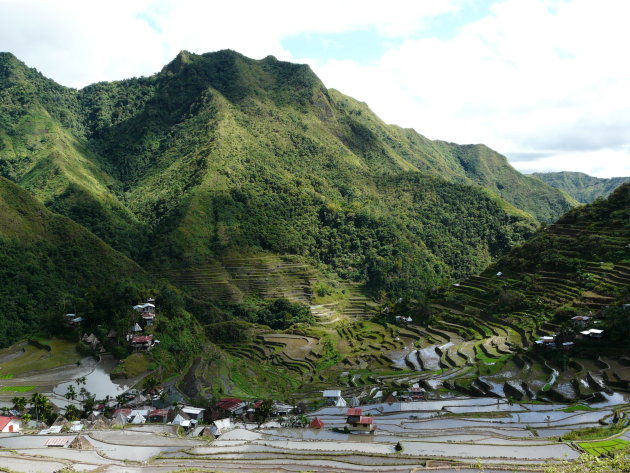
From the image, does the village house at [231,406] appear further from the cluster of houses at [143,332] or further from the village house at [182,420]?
the cluster of houses at [143,332]

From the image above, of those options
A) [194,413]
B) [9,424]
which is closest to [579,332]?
[194,413]

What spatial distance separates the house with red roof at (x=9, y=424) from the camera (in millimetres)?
28489

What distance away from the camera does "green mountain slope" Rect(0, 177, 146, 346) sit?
54.6m

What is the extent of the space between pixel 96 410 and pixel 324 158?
290ft

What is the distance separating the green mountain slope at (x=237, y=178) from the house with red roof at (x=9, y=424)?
4448 cm

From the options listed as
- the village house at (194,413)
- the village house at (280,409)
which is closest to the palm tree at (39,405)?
the village house at (194,413)

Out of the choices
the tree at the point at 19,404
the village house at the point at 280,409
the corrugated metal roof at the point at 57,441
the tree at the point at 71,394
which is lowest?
the village house at the point at 280,409

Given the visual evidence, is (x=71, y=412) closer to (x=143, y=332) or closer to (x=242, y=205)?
(x=143, y=332)

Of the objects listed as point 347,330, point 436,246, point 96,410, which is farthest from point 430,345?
point 436,246

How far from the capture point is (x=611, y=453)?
2030 centimetres

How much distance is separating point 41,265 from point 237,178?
42.3m

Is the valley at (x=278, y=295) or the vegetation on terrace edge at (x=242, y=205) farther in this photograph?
the vegetation on terrace edge at (x=242, y=205)

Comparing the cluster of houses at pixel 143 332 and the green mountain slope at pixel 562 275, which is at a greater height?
the green mountain slope at pixel 562 275

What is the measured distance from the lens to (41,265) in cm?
6116
